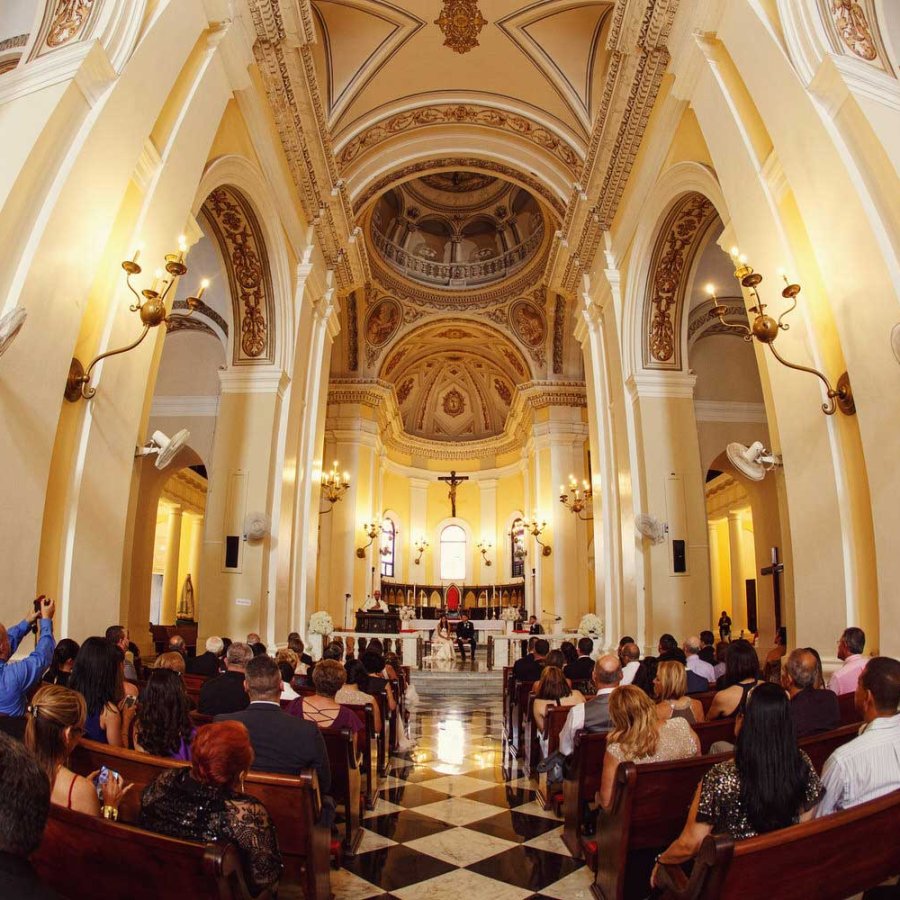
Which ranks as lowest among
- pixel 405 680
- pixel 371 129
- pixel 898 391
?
pixel 405 680

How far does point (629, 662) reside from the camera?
19.5 feet

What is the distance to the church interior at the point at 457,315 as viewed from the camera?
4.35m

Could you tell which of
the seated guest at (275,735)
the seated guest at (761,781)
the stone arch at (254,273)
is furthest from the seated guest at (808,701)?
the stone arch at (254,273)

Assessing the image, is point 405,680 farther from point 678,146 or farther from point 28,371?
point 678,146

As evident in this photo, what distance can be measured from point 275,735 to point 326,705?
1.28 metres

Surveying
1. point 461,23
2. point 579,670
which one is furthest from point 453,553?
point 579,670

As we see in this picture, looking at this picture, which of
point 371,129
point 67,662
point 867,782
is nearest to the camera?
point 867,782

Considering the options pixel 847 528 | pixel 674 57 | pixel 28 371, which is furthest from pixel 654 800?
pixel 674 57

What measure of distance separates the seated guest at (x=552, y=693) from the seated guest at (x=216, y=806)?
3.22 m

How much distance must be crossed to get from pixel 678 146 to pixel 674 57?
46.1 inches

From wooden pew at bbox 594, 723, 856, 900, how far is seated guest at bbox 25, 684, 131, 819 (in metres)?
1.88

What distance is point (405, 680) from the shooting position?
8.62m

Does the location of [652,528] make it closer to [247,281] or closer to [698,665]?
[698,665]

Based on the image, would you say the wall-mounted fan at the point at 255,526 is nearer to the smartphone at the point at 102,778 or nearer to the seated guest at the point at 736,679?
the seated guest at the point at 736,679
